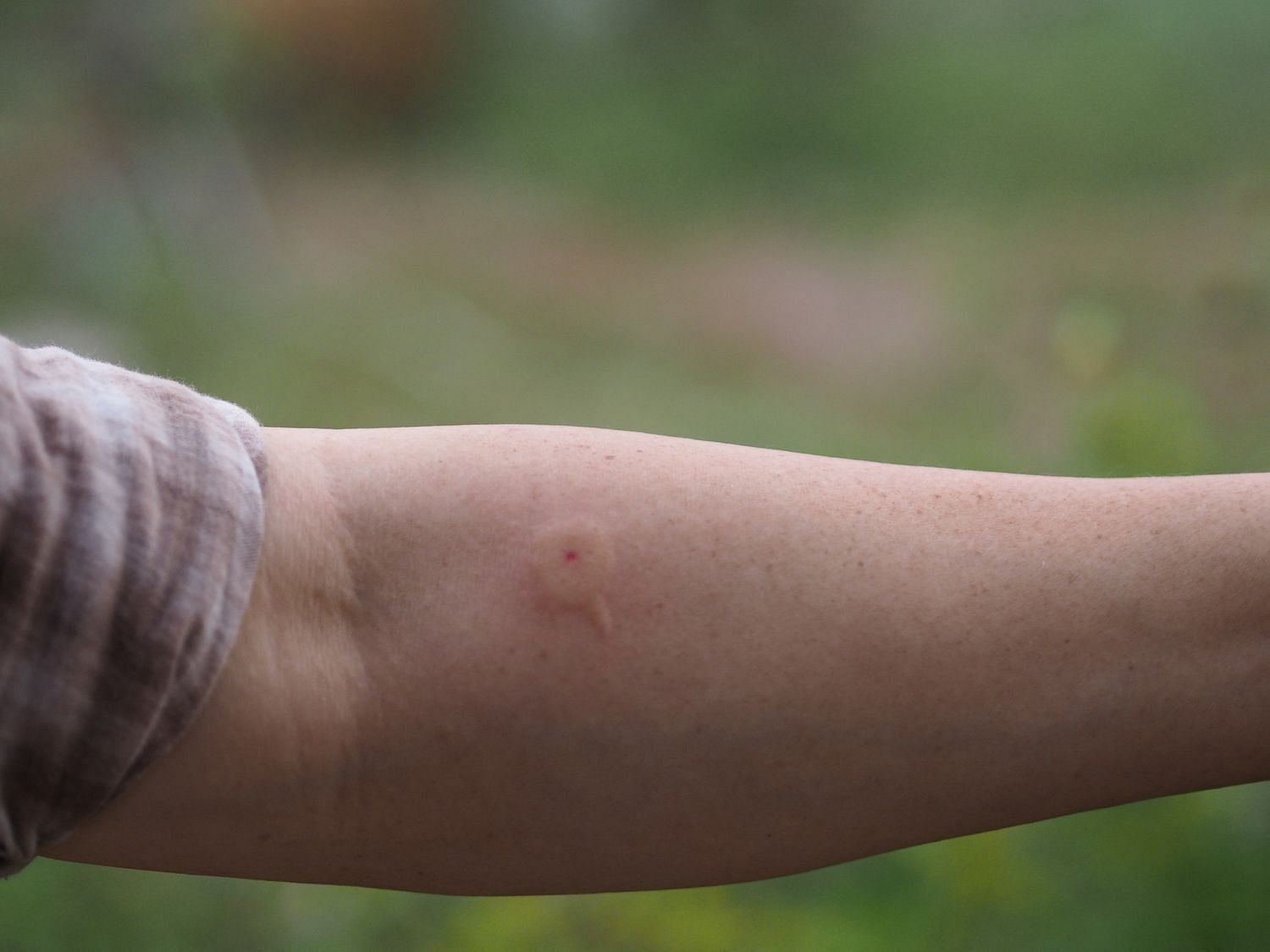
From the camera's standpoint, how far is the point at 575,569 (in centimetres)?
68

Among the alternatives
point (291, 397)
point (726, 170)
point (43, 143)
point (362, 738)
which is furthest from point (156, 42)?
point (362, 738)

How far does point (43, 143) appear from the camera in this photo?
3.03 meters

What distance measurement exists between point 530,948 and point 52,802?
3.25 feet

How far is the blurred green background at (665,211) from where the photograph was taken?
2.36 m

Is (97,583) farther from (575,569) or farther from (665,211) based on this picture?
(665,211)

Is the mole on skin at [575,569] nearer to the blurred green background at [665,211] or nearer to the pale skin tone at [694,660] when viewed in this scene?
the pale skin tone at [694,660]

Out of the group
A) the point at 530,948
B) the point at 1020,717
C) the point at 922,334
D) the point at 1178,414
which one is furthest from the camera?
the point at 922,334

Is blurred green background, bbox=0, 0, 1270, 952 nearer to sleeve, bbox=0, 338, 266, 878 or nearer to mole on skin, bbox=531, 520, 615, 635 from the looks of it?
mole on skin, bbox=531, 520, 615, 635

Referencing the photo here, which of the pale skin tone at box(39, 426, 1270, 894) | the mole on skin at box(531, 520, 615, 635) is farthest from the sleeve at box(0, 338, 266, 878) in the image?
the mole on skin at box(531, 520, 615, 635)

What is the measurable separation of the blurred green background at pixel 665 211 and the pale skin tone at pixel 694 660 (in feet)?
3.33

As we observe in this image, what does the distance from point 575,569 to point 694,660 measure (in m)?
0.08

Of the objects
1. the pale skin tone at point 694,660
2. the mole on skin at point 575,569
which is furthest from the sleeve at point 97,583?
the mole on skin at point 575,569

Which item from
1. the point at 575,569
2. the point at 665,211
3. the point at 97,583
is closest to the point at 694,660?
the point at 575,569

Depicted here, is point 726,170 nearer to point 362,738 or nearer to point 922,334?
point 922,334
